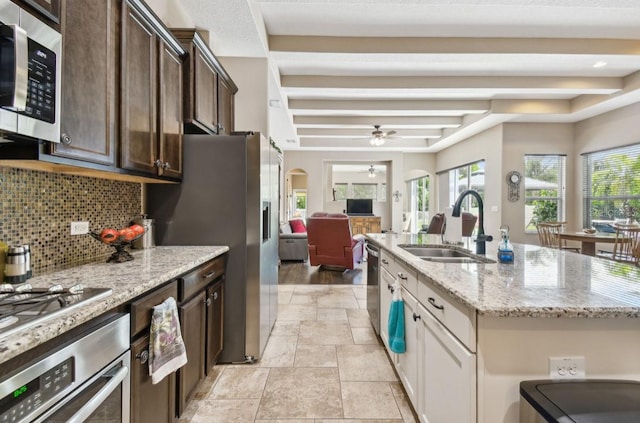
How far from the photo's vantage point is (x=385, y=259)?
95.0 inches

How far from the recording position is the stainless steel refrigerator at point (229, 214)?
226 centimetres

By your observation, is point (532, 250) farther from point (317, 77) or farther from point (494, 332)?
point (317, 77)

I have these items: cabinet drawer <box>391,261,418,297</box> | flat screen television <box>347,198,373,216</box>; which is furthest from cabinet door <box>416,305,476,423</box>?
flat screen television <box>347,198,373,216</box>

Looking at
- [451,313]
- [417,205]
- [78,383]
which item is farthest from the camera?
[417,205]

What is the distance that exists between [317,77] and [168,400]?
4283mm

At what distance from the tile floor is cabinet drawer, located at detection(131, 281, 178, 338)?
0.88 meters

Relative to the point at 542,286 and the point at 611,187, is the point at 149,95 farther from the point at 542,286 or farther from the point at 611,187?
the point at 611,187

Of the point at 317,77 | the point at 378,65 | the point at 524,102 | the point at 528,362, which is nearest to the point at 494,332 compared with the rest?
the point at 528,362

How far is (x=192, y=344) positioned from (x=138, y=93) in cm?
147

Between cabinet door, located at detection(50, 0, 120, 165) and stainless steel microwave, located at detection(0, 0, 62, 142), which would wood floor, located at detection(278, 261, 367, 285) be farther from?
stainless steel microwave, located at detection(0, 0, 62, 142)

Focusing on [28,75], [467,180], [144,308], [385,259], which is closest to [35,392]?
[144,308]

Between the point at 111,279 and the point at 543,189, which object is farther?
the point at 543,189

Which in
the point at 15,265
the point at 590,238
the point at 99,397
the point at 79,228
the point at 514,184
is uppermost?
the point at 514,184

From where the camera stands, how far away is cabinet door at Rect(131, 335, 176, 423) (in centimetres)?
120
